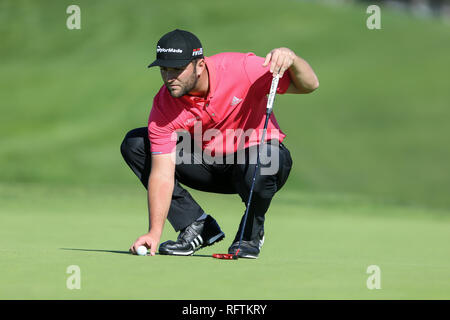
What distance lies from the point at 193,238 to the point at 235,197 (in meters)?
7.64

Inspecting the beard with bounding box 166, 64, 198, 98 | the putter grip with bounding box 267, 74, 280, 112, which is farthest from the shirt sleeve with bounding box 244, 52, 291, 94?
the beard with bounding box 166, 64, 198, 98

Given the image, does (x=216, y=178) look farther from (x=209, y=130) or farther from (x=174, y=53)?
(x=174, y=53)

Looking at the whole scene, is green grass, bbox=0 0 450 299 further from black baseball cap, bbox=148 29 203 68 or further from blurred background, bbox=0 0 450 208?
black baseball cap, bbox=148 29 203 68

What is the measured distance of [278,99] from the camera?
19469 mm

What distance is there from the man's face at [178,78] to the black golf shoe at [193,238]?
3.50 feet

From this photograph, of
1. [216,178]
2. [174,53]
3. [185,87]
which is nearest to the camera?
[174,53]

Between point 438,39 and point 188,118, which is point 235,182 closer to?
point 188,118

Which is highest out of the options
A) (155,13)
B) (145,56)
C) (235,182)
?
(155,13)

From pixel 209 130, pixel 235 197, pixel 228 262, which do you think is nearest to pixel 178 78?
pixel 209 130

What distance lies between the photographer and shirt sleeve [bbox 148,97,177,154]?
5.69 meters

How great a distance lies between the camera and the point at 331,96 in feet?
66.1
